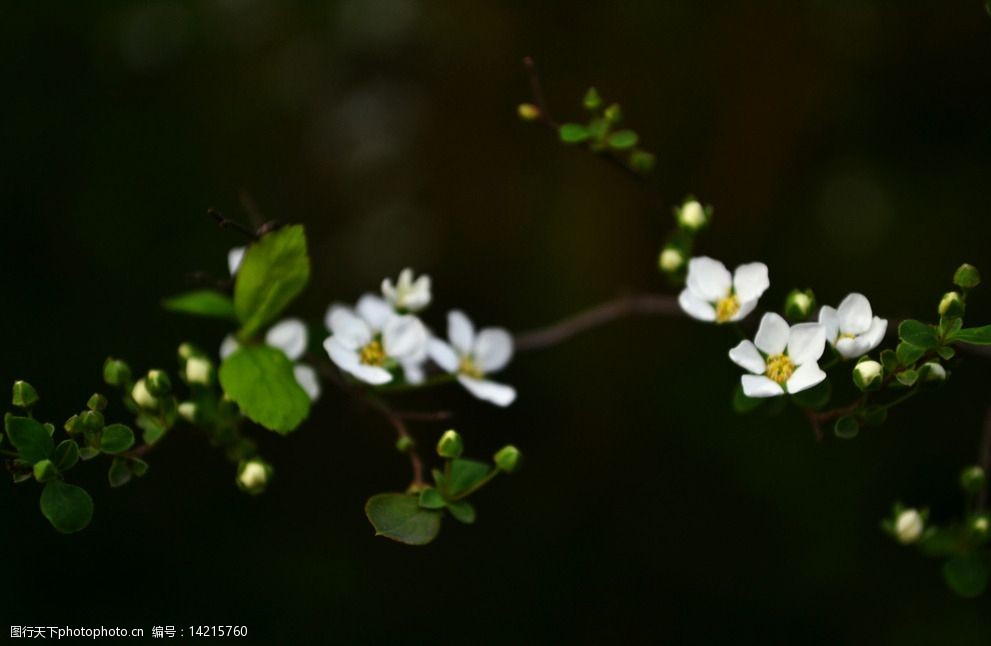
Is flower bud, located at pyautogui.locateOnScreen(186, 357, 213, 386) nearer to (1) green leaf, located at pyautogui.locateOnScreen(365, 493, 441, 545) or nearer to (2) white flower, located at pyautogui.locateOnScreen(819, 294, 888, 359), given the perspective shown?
(1) green leaf, located at pyautogui.locateOnScreen(365, 493, 441, 545)

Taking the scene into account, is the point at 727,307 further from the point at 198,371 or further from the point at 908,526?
the point at 198,371

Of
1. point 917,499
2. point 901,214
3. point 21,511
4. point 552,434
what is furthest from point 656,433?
point 21,511

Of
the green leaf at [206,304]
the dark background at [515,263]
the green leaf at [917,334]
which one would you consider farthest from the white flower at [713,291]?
the dark background at [515,263]

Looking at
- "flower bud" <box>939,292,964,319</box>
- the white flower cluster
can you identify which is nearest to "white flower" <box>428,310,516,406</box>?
the white flower cluster

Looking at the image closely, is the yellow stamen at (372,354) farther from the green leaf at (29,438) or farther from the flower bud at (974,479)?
the flower bud at (974,479)

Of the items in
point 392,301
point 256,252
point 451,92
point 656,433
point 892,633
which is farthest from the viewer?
point 451,92

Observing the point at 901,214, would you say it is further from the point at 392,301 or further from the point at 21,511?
the point at 21,511

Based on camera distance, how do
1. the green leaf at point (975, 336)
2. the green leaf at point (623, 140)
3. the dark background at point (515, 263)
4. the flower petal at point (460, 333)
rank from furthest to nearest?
the dark background at point (515, 263) → the flower petal at point (460, 333) → the green leaf at point (623, 140) → the green leaf at point (975, 336)
